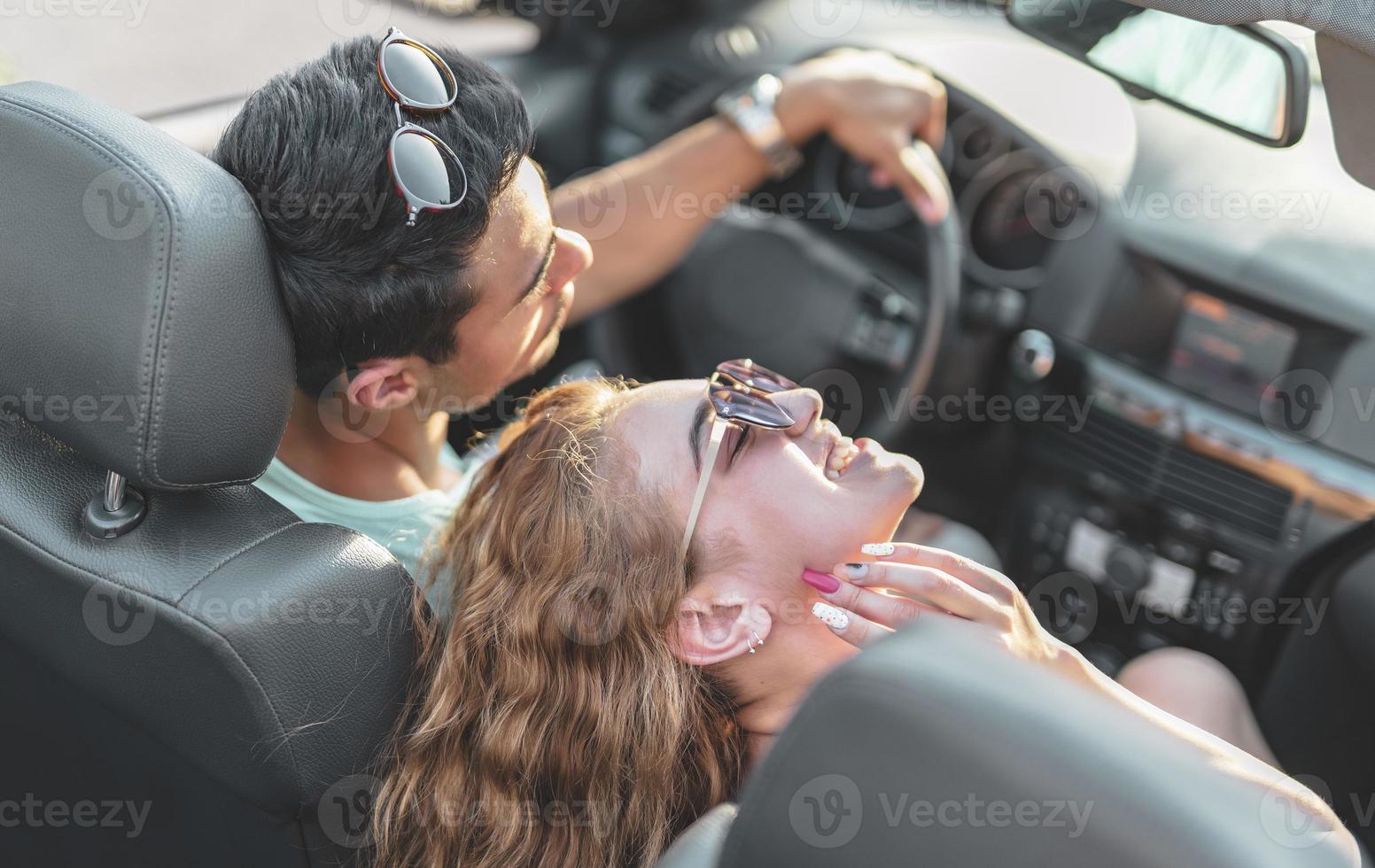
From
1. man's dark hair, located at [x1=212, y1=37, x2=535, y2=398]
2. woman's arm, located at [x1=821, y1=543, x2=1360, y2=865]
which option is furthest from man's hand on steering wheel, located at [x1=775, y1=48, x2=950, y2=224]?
woman's arm, located at [x1=821, y1=543, x2=1360, y2=865]

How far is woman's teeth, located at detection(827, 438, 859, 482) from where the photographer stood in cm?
152

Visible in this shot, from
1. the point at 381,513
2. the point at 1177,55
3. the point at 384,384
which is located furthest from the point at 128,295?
the point at 1177,55

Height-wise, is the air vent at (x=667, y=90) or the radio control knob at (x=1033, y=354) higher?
the air vent at (x=667, y=90)

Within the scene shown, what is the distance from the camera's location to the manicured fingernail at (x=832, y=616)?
4.44ft

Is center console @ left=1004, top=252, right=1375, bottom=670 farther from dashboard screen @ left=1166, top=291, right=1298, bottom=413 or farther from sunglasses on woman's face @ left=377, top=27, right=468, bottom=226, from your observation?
sunglasses on woman's face @ left=377, top=27, right=468, bottom=226

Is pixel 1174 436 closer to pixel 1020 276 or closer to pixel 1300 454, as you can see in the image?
pixel 1300 454

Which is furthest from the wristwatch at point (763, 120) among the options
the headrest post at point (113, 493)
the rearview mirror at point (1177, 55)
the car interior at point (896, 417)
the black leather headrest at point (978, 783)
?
the black leather headrest at point (978, 783)

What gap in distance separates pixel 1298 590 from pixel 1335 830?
1.07 metres

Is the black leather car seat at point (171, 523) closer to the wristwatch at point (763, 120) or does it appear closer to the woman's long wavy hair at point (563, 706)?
the woman's long wavy hair at point (563, 706)

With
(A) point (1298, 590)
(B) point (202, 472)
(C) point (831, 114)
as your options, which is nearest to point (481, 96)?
(B) point (202, 472)

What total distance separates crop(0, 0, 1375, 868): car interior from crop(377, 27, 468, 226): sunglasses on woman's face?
207mm

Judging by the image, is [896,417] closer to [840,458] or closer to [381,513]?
[840,458]

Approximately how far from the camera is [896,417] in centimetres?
227

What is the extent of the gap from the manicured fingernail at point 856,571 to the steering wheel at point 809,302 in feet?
3.15
